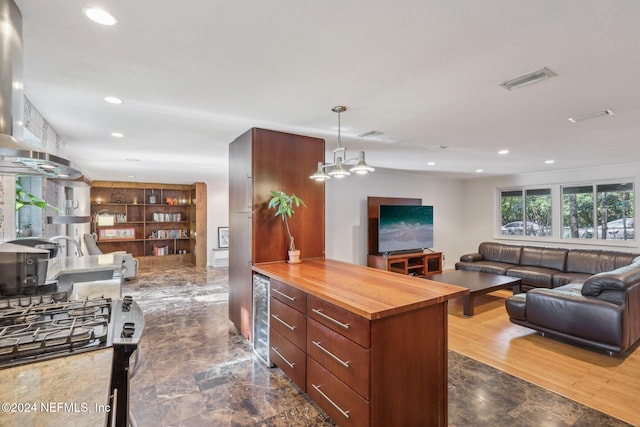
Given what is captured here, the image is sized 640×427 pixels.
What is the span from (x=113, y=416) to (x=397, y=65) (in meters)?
2.19

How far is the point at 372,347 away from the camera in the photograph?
1.70 metres

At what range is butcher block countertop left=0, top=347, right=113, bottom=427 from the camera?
2.37 ft

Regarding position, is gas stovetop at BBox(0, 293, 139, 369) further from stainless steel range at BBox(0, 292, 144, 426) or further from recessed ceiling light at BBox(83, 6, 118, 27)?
recessed ceiling light at BBox(83, 6, 118, 27)

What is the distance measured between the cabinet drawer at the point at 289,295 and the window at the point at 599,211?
22.7 feet

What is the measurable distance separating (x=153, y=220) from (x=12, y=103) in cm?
817

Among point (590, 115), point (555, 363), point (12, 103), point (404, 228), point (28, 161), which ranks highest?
point (590, 115)

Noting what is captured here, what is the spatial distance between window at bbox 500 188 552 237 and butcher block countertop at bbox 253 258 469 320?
20.7ft

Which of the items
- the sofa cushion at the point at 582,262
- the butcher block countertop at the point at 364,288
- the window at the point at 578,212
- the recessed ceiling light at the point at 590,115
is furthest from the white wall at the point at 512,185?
the butcher block countertop at the point at 364,288

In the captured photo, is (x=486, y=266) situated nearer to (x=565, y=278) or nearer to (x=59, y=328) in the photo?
(x=565, y=278)

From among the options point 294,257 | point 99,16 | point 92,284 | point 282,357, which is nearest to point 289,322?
point 282,357

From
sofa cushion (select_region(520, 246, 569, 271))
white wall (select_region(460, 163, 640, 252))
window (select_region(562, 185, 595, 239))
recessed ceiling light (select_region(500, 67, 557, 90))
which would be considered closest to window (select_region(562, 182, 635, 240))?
window (select_region(562, 185, 595, 239))

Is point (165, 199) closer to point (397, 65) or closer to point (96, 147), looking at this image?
point (96, 147)

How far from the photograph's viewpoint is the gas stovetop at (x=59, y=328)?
1.03 meters

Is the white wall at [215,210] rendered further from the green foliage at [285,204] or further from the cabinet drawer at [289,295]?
the cabinet drawer at [289,295]
